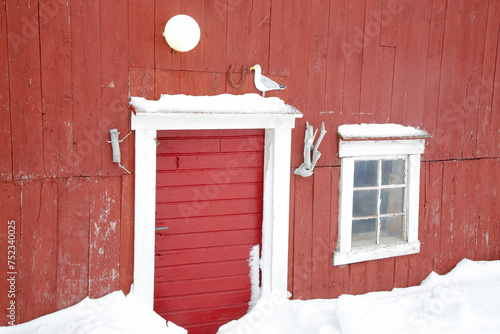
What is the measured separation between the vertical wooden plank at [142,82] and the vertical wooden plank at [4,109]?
918 millimetres

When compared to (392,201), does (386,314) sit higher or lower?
lower

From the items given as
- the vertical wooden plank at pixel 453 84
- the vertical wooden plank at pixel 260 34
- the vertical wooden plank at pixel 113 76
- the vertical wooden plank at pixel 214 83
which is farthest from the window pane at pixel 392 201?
the vertical wooden plank at pixel 113 76

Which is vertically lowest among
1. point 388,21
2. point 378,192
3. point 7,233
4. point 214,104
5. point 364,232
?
point 364,232

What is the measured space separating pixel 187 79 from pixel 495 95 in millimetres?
A: 3657

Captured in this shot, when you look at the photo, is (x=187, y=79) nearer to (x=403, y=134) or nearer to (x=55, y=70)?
(x=55, y=70)

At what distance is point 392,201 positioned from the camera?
5.26 metres

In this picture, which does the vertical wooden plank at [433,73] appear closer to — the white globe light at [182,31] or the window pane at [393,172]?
the window pane at [393,172]

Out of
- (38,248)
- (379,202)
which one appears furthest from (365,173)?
(38,248)

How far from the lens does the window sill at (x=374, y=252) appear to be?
4.81 meters

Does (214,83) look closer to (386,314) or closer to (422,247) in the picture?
(386,314)

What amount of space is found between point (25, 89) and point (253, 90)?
1.88 m

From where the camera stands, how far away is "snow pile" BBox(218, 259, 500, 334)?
3.95 m

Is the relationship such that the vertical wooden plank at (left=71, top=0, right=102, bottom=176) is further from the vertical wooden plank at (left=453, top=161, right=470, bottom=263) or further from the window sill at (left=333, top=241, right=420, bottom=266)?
the vertical wooden plank at (left=453, top=161, right=470, bottom=263)

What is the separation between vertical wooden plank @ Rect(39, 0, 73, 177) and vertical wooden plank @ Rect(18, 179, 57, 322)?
186 mm
